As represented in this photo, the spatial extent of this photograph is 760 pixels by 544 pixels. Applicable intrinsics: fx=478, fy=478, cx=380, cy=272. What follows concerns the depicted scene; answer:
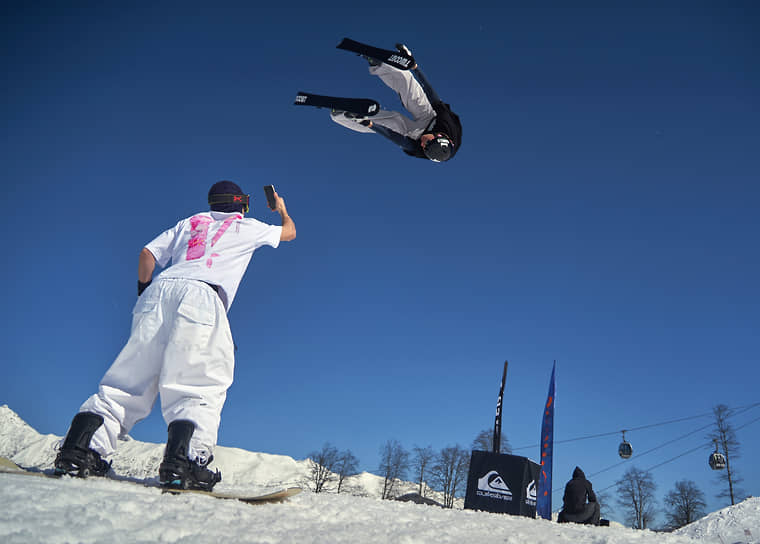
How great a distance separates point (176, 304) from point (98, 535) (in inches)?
75.5

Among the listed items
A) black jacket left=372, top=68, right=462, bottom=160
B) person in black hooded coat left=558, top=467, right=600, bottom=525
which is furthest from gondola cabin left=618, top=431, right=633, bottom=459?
black jacket left=372, top=68, right=462, bottom=160

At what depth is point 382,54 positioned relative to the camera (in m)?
4.44

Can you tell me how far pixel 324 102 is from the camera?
473cm

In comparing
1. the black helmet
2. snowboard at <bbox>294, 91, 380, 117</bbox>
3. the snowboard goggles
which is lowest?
the snowboard goggles

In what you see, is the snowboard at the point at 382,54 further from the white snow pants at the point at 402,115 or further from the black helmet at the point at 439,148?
the black helmet at the point at 439,148

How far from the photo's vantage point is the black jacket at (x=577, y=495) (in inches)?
265

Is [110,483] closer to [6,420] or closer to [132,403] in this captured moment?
[132,403]

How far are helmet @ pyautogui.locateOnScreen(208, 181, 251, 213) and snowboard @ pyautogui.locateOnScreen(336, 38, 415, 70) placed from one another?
174 cm

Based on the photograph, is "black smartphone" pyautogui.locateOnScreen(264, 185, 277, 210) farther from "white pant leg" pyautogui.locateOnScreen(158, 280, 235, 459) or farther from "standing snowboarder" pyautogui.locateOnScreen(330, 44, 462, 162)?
"standing snowboarder" pyautogui.locateOnScreen(330, 44, 462, 162)

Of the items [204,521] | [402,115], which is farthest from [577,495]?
[204,521]

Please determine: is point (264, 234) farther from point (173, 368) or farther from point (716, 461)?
point (716, 461)

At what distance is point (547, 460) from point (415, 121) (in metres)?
14.5

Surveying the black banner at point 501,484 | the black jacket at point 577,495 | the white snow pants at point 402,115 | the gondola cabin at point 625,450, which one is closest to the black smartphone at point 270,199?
the white snow pants at point 402,115

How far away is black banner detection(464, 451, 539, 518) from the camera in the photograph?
816cm
